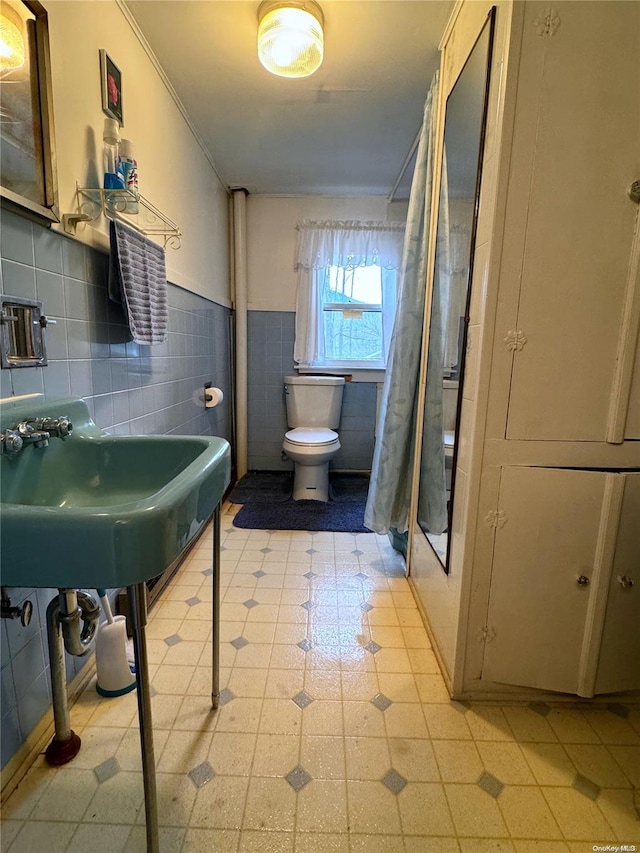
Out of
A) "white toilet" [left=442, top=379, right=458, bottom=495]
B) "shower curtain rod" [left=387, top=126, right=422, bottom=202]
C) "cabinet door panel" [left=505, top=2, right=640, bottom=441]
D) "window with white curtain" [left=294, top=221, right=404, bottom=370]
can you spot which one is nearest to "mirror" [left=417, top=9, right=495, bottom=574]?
"white toilet" [left=442, top=379, right=458, bottom=495]

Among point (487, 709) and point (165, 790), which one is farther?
point (487, 709)

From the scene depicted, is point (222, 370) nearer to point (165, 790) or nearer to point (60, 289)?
point (60, 289)

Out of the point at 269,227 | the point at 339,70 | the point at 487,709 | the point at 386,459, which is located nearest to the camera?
the point at 487,709

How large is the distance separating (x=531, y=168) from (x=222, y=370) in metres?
2.25

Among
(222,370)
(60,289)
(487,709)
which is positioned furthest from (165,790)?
(222,370)

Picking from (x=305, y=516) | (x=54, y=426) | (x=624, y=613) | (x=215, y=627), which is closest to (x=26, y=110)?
(x=54, y=426)

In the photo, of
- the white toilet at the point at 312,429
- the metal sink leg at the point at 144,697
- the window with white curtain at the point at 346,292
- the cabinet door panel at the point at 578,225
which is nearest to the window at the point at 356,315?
the window with white curtain at the point at 346,292

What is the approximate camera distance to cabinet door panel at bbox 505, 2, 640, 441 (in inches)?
38.1

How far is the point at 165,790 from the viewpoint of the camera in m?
0.97

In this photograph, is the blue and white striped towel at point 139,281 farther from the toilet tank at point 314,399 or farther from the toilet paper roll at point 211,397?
the toilet tank at point 314,399

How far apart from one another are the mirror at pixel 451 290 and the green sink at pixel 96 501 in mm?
819

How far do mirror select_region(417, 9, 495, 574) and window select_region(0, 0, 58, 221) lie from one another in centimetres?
112

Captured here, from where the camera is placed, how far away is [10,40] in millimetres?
924

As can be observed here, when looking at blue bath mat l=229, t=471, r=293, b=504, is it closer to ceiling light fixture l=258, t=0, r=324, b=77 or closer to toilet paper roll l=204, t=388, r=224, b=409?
toilet paper roll l=204, t=388, r=224, b=409
